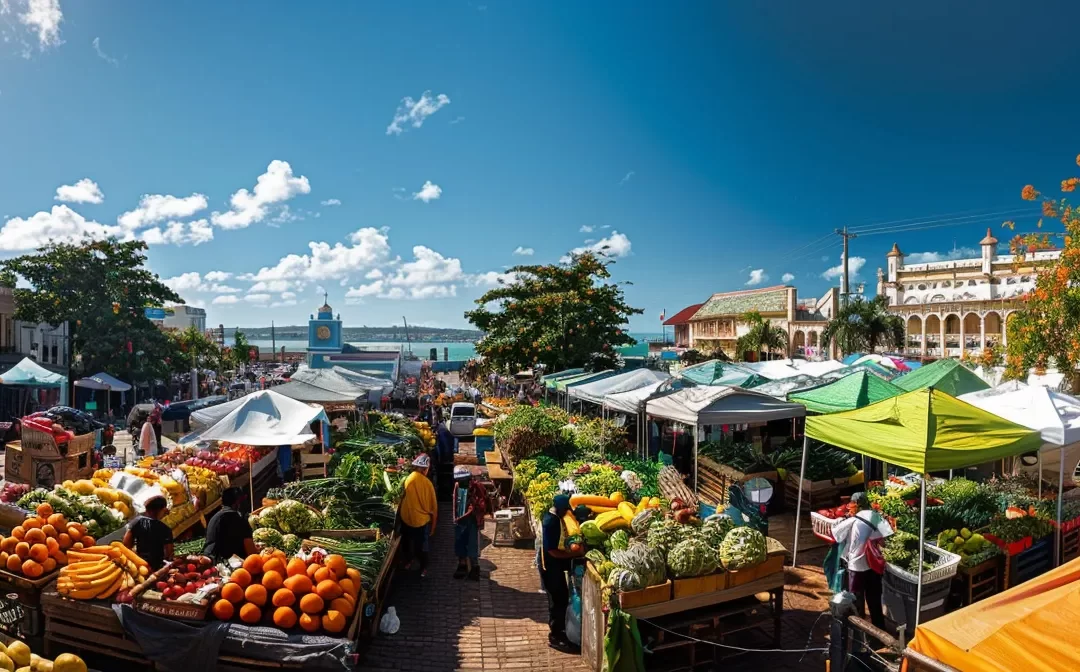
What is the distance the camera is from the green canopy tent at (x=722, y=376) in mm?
15773

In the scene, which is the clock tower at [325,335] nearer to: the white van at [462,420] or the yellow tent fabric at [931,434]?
the white van at [462,420]

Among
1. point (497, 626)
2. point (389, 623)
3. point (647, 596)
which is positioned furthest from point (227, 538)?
point (647, 596)

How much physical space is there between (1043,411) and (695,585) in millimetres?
5378

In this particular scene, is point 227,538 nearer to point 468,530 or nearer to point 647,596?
point 468,530

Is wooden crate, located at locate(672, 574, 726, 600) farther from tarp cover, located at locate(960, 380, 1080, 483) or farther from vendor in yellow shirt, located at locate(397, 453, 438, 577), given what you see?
tarp cover, located at locate(960, 380, 1080, 483)

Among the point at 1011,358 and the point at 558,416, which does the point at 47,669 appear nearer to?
the point at 558,416

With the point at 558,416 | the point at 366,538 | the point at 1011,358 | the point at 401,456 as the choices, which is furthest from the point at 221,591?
the point at 1011,358

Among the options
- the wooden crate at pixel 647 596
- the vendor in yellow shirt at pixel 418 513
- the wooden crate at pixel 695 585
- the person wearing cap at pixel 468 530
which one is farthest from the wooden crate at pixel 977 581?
the vendor in yellow shirt at pixel 418 513

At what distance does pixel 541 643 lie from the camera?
6363mm

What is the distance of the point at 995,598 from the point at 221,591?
5611mm

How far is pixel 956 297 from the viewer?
52250mm

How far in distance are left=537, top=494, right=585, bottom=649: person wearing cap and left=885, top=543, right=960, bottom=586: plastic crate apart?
126 inches

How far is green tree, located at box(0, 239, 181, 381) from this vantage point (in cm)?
2506

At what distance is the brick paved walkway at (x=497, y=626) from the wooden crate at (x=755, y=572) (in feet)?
2.28
